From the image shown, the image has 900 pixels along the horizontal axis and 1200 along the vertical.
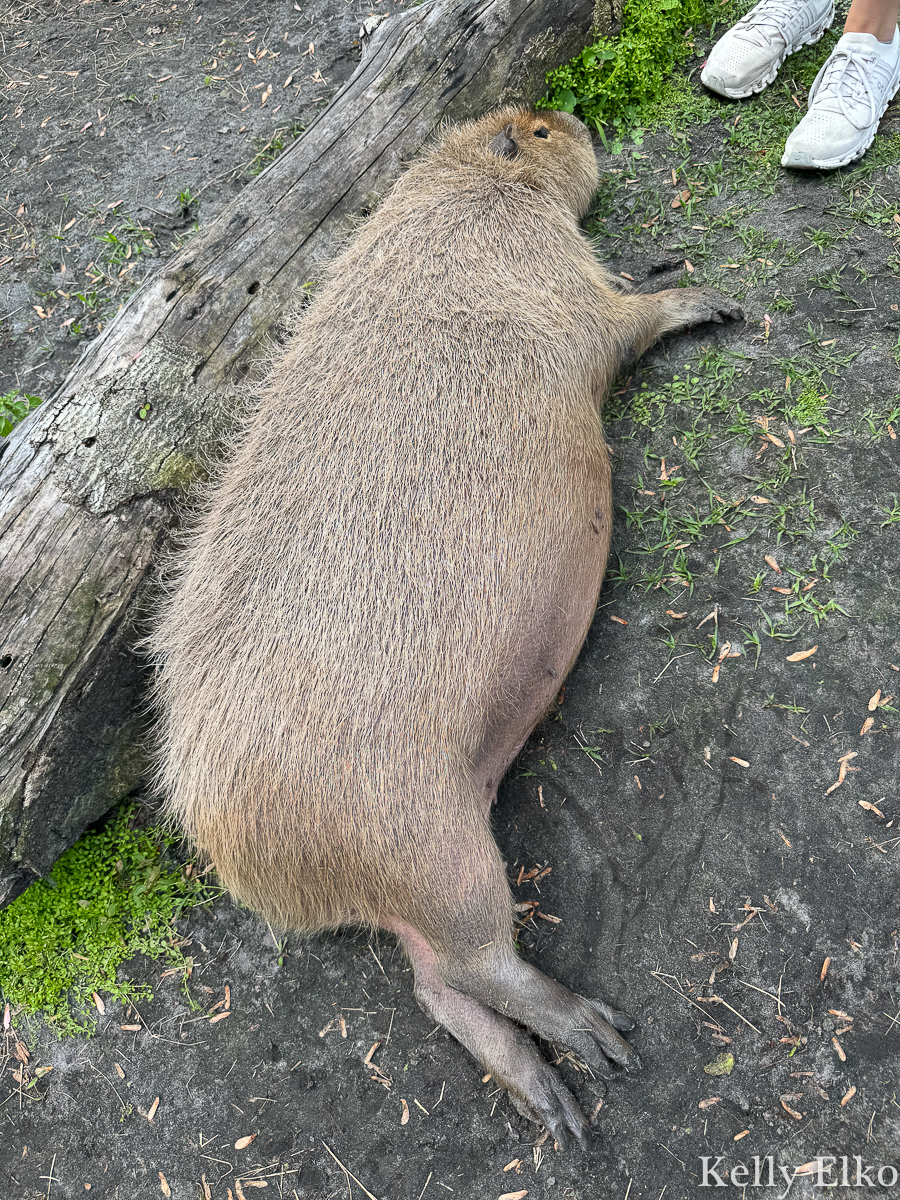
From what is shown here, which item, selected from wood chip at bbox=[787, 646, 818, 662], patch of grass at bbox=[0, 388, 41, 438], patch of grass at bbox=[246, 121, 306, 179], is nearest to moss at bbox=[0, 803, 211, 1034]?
patch of grass at bbox=[0, 388, 41, 438]

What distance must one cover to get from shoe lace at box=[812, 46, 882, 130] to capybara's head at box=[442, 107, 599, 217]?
110cm

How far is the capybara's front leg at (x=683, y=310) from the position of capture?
3.38 meters

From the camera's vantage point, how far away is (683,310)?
11.2 ft

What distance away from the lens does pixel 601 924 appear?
99.8 inches

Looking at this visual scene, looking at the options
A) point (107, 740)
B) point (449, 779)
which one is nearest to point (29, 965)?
point (107, 740)

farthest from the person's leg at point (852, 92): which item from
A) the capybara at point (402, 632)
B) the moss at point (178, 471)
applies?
the moss at point (178, 471)

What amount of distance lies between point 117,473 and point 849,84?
12.0 feet

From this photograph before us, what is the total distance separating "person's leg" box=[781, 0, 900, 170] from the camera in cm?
364

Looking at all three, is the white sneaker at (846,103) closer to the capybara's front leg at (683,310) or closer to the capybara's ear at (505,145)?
the capybara's front leg at (683,310)

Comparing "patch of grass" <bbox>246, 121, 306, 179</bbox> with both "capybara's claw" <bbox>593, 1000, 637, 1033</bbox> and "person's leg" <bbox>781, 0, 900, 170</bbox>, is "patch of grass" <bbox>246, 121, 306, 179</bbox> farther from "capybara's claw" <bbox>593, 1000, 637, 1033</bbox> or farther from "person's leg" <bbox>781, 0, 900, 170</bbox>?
"capybara's claw" <bbox>593, 1000, 637, 1033</bbox>

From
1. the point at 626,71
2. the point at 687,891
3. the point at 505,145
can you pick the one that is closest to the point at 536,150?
the point at 505,145

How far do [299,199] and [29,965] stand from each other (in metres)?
2.94

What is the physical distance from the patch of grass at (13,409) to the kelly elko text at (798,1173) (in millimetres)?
3507

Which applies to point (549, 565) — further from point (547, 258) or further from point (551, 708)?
point (547, 258)
